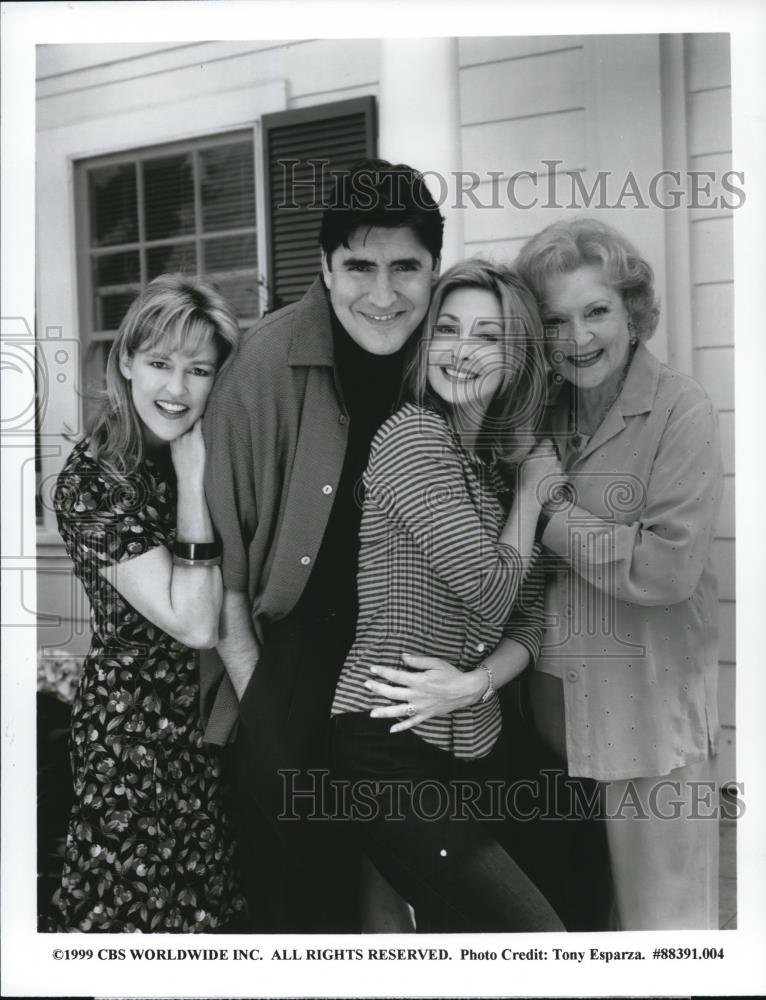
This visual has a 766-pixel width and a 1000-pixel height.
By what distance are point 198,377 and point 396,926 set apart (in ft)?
5.57

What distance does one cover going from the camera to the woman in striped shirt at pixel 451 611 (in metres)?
2.65

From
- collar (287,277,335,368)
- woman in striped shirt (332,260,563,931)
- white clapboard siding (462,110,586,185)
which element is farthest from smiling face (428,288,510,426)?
white clapboard siding (462,110,586,185)

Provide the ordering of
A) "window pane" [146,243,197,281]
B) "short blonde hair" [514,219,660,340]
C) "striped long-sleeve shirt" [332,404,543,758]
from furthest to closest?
"window pane" [146,243,197,281] → "short blonde hair" [514,219,660,340] → "striped long-sleeve shirt" [332,404,543,758]

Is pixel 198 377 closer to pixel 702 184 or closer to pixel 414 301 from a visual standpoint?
pixel 414 301

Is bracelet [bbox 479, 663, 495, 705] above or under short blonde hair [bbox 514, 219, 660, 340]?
under

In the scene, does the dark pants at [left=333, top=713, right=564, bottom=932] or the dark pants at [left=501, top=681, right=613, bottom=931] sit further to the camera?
the dark pants at [left=501, top=681, right=613, bottom=931]

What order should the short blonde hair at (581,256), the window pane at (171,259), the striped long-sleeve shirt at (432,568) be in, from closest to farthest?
the striped long-sleeve shirt at (432,568) → the short blonde hair at (581,256) → the window pane at (171,259)

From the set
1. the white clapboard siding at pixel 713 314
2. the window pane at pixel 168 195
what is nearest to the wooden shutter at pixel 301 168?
the window pane at pixel 168 195

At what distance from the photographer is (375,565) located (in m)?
2.67

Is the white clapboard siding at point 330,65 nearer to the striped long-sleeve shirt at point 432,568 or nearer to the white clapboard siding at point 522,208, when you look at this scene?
the white clapboard siding at point 522,208

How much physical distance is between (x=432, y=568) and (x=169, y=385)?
899 millimetres

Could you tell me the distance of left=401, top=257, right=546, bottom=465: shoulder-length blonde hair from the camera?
269 cm

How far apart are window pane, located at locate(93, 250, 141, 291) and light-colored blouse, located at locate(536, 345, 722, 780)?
1297 millimetres
